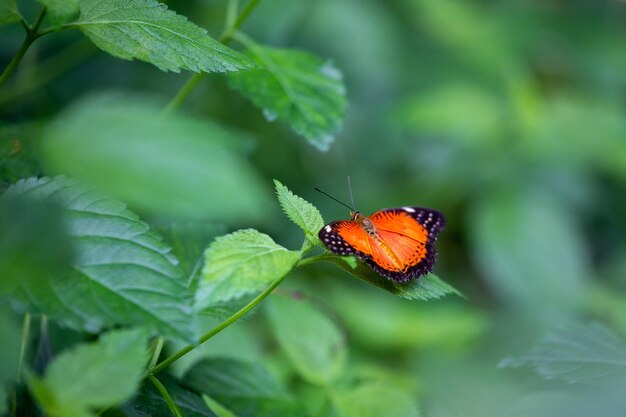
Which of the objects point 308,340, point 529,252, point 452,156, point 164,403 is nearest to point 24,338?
point 164,403

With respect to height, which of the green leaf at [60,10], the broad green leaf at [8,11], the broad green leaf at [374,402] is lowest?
the broad green leaf at [374,402]

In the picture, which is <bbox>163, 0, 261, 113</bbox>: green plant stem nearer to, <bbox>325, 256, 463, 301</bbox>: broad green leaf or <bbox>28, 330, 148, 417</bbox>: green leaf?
<bbox>325, 256, 463, 301</bbox>: broad green leaf

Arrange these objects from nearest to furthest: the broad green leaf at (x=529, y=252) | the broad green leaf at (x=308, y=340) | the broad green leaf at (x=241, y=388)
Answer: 1. the broad green leaf at (x=241, y=388)
2. the broad green leaf at (x=308, y=340)
3. the broad green leaf at (x=529, y=252)

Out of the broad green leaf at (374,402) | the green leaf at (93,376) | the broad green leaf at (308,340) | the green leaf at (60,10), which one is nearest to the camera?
the green leaf at (93,376)

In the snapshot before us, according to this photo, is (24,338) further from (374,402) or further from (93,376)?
(374,402)

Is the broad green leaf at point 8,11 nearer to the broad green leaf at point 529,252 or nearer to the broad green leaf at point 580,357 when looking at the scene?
the broad green leaf at point 580,357

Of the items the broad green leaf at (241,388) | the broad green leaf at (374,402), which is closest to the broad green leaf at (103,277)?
the broad green leaf at (241,388)
